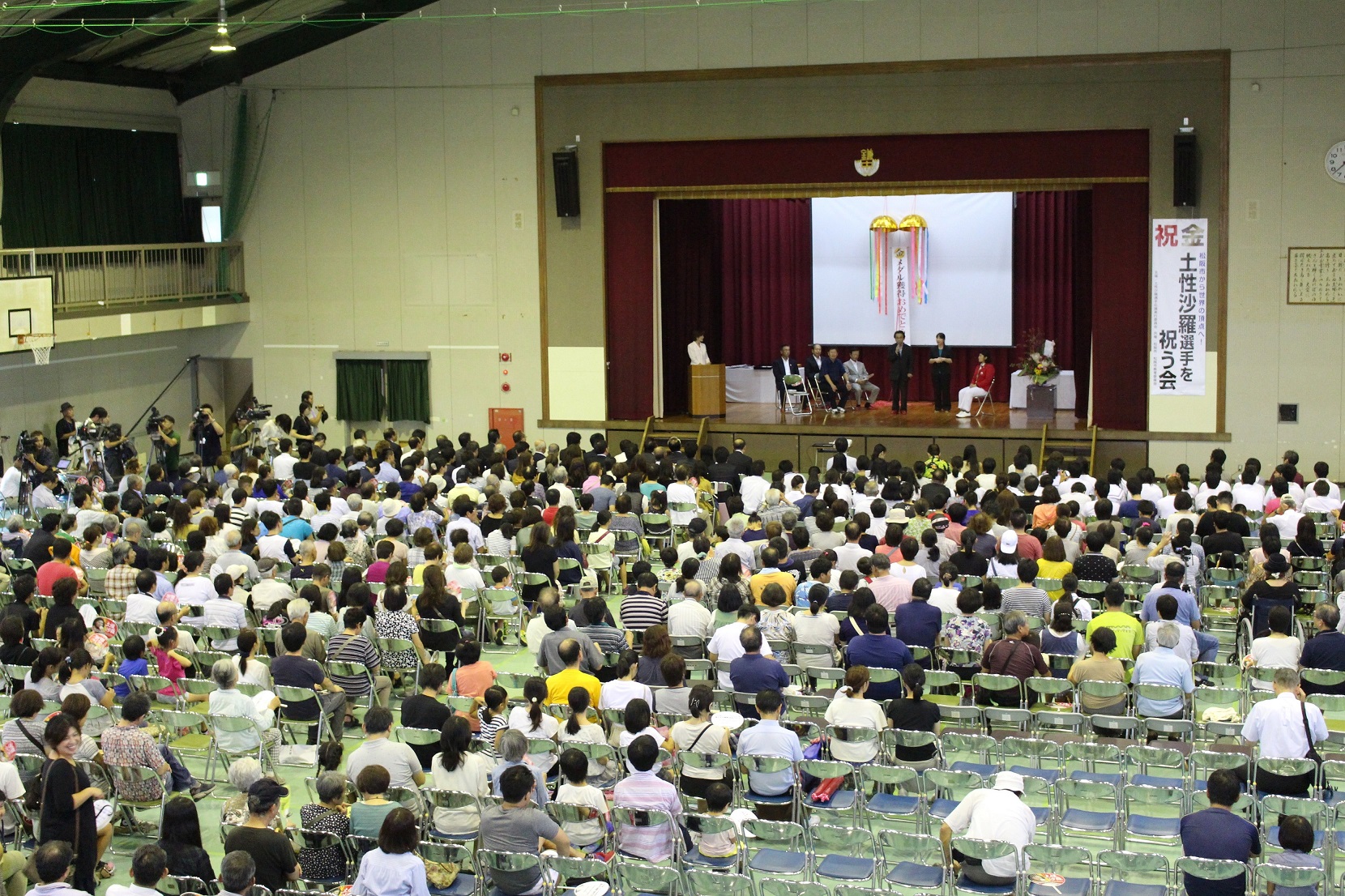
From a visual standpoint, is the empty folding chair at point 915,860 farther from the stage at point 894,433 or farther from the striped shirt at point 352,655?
the stage at point 894,433

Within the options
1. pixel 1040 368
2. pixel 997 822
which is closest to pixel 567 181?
pixel 1040 368

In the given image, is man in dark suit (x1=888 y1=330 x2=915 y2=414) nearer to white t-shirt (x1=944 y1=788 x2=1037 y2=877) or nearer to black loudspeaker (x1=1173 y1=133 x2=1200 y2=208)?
black loudspeaker (x1=1173 y1=133 x2=1200 y2=208)

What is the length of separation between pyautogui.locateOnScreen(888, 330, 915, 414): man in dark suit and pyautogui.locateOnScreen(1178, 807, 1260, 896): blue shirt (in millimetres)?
15687

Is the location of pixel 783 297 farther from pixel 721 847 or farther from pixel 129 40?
pixel 721 847

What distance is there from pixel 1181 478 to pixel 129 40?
1522 cm

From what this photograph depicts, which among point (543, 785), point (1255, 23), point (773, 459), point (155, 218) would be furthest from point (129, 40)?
point (543, 785)

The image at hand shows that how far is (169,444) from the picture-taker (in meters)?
19.8

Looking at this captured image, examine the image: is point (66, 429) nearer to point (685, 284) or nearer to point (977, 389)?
point (685, 284)

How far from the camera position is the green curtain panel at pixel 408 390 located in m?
22.3

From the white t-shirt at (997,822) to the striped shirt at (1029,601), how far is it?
383cm

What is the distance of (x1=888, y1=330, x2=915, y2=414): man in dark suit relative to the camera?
886 inches

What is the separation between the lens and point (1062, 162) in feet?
63.8

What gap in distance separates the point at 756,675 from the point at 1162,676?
2528mm

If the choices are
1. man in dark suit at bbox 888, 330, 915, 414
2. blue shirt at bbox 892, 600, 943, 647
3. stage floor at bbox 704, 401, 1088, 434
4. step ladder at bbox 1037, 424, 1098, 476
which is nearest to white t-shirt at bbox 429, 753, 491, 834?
blue shirt at bbox 892, 600, 943, 647
